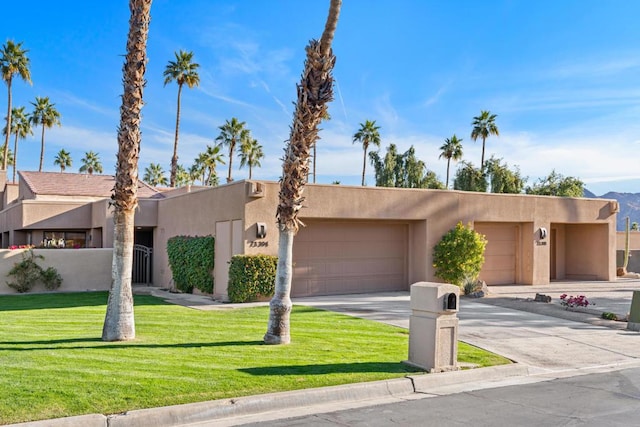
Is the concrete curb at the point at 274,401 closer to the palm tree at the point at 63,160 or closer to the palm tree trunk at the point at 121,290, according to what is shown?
the palm tree trunk at the point at 121,290

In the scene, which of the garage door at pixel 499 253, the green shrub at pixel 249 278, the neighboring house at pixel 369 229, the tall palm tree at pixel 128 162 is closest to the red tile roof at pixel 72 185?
the neighboring house at pixel 369 229

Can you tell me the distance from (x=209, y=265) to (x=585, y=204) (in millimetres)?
16640

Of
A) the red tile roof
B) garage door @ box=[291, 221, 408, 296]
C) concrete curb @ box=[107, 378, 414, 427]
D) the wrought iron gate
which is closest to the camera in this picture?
concrete curb @ box=[107, 378, 414, 427]

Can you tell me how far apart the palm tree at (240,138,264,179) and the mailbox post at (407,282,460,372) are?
54730 mm

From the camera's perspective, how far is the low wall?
23.6 meters

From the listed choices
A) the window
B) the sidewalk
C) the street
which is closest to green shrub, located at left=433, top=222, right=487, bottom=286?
the sidewalk

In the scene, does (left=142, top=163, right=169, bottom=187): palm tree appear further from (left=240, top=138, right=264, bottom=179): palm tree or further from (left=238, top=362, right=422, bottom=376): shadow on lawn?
(left=238, top=362, right=422, bottom=376): shadow on lawn

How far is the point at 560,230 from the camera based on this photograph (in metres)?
29.5

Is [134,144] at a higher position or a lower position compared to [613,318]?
higher

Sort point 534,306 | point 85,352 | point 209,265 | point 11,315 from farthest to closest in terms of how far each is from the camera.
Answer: point 209,265, point 534,306, point 11,315, point 85,352

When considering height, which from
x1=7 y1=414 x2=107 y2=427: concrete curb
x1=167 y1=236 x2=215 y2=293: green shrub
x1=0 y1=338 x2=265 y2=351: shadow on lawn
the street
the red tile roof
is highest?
the red tile roof

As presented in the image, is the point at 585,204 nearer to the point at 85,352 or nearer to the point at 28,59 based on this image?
the point at 85,352

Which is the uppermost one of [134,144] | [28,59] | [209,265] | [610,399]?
[28,59]

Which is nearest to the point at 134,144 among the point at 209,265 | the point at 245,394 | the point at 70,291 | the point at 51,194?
the point at 245,394
